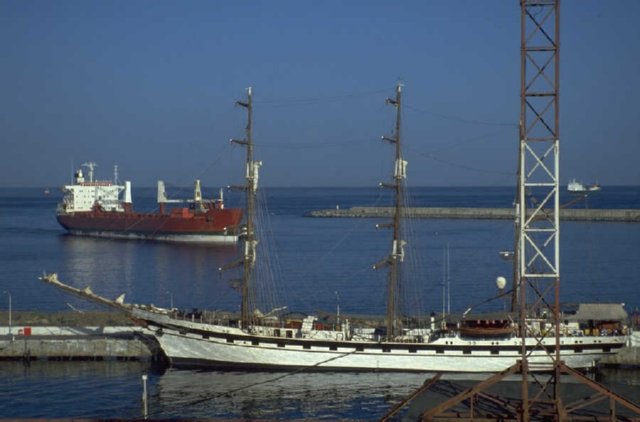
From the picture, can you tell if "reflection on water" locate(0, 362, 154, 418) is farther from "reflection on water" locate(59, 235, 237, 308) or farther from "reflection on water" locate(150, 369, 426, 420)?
"reflection on water" locate(59, 235, 237, 308)

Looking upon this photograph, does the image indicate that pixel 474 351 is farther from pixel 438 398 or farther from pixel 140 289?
pixel 140 289

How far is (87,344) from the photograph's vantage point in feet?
105

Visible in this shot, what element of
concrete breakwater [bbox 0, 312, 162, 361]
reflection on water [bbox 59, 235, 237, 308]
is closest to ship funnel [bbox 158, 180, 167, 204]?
reflection on water [bbox 59, 235, 237, 308]

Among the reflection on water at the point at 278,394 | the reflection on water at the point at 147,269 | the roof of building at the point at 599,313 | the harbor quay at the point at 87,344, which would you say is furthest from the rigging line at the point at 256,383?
the reflection on water at the point at 147,269

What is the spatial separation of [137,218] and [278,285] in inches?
1649

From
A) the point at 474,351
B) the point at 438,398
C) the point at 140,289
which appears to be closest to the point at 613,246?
the point at 140,289

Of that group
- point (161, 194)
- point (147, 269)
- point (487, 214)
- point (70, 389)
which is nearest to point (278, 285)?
point (147, 269)

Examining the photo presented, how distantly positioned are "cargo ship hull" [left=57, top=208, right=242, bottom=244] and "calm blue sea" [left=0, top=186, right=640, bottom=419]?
2600 mm

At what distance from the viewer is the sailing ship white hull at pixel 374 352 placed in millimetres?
30875

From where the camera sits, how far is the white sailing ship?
30859 mm

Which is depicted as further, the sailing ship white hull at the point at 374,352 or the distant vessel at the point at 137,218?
the distant vessel at the point at 137,218

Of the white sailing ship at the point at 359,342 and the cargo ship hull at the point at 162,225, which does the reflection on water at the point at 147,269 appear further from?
the white sailing ship at the point at 359,342

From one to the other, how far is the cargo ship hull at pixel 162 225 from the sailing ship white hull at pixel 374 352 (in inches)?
2151

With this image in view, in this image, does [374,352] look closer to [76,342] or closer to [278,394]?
[278,394]
